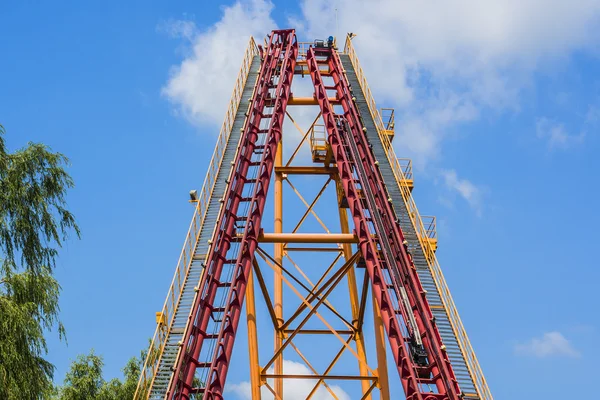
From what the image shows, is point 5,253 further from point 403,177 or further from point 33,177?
point 403,177

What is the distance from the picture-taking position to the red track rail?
18.5m

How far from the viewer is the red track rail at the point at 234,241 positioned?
60.7 ft

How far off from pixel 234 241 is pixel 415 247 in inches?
184

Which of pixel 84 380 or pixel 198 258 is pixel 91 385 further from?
pixel 198 258

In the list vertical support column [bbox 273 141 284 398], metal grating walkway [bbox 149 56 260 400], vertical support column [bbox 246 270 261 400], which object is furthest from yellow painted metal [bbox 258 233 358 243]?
vertical support column [bbox 246 270 261 400]

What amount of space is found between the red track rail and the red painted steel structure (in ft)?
5.11

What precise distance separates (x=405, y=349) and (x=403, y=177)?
5673mm

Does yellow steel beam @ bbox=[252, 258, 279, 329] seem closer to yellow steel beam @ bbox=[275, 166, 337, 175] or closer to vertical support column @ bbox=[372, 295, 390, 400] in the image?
vertical support column @ bbox=[372, 295, 390, 400]

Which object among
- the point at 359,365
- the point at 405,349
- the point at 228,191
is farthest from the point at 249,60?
the point at 405,349

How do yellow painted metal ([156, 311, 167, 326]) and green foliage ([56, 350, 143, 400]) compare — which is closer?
yellow painted metal ([156, 311, 167, 326])

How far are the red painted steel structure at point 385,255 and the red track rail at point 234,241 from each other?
156cm

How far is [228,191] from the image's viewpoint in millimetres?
22391

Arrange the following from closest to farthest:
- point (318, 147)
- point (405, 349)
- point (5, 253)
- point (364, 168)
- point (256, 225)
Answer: point (5, 253)
point (405, 349)
point (256, 225)
point (364, 168)
point (318, 147)

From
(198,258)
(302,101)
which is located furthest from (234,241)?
(302,101)
